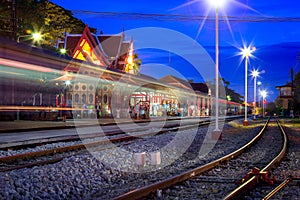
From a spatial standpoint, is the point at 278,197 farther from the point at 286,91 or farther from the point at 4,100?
the point at 286,91

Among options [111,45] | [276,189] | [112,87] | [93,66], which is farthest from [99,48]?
[276,189]

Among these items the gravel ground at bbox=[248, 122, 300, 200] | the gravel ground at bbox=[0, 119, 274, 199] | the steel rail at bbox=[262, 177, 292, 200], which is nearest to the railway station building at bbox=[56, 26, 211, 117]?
the gravel ground at bbox=[0, 119, 274, 199]

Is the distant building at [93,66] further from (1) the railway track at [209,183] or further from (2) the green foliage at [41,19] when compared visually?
(1) the railway track at [209,183]

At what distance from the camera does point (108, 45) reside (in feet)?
169

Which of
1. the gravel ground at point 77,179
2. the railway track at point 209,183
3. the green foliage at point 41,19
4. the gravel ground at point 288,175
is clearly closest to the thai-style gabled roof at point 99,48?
the green foliage at point 41,19

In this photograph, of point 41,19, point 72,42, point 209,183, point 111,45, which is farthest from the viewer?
point 111,45

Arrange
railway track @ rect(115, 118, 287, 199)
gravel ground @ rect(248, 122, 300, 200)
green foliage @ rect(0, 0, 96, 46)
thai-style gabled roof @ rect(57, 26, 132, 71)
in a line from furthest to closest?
thai-style gabled roof @ rect(57, 26, 132, 71), green foliage @ rect(0, 0, 96, 46), gravel ground @ rect(248, 122, 300, 200), railway track @ rect(115, 118, 287, 199)

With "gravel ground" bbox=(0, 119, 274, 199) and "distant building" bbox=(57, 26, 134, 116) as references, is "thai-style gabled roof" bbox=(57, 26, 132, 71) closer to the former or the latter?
"distant building" bbox=(57, 26, 134, 116)

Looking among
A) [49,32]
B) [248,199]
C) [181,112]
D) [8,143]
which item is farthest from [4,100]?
[181,112]

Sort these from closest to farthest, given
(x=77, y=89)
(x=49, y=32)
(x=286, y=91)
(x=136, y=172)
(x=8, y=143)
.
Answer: (x=136, y=172) → (x=8, y=143) → (x=77, y=89) → (x=49, y=32) → (x=286, y=91)

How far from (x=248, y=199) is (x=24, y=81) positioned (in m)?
13.9

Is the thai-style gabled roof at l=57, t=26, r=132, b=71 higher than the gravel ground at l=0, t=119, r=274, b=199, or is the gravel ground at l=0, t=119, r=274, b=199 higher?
the thai-style gabled roof at l=57, t=26, r=132, b=71

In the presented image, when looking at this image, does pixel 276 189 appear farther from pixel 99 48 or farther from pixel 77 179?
pixel 99 48

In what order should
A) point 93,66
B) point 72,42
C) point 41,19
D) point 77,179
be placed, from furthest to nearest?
1. point 72,42
2. point 41,19
3. point 93,66
4. point 77,179
